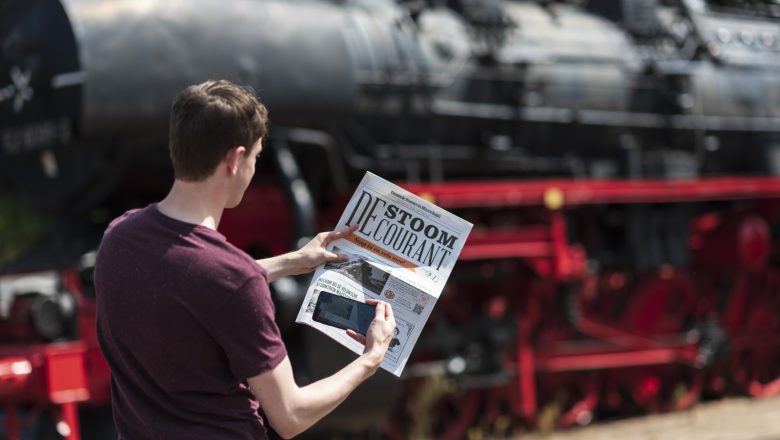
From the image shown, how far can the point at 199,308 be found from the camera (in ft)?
7.46

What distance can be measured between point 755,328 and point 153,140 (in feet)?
21.5

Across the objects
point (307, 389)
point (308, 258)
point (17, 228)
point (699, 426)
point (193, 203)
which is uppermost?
point (193, 203)

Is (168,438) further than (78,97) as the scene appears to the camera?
No

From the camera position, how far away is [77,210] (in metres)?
6.55

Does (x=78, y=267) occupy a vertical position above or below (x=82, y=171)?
below

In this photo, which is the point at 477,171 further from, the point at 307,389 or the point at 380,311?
the point at 307,389

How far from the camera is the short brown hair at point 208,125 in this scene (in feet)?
7.60

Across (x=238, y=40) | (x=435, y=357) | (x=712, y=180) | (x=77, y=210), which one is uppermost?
(x=238, y=40)

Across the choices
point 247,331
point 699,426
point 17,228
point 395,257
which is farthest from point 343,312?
point 699,426

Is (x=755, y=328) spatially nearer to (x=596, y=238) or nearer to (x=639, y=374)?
(x=639, y=374)

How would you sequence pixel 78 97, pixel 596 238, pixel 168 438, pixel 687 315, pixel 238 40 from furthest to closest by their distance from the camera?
pixel 687 315 < pixel 596 238 < pixel 238 40 < pixel 78 97 < pixel 168 438

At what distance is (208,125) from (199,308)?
38 centimetres

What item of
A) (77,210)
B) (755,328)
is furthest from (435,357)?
(755,328)

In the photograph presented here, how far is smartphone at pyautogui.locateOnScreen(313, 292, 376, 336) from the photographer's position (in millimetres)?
A: 2580
